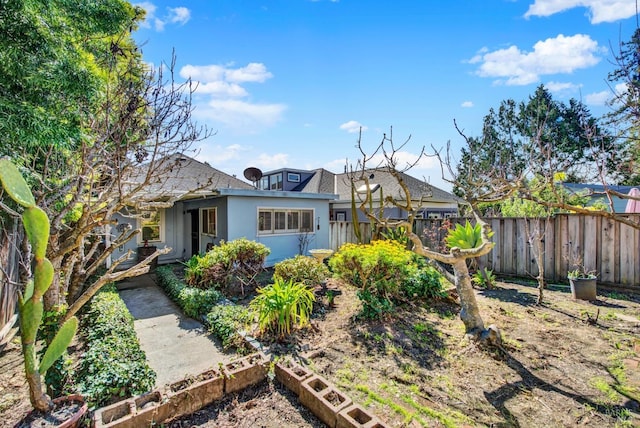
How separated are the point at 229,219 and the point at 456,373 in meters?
7.73

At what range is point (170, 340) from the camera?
15.4ft

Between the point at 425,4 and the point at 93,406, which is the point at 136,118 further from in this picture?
the point at 425,4

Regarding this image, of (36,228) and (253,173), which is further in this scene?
(253,173)

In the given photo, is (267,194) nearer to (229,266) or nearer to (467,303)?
(229,266)

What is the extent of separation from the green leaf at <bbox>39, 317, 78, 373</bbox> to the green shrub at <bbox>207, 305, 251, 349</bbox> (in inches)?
91.7

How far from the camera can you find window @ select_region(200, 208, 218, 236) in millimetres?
10508

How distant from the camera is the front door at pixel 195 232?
12.0 m

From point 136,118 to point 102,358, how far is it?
12.3 ft

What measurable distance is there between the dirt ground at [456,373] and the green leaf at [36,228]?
1950 millimetres

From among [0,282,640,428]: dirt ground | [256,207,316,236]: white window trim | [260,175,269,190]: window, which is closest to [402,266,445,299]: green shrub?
[0,282,640,428]: dirt ground

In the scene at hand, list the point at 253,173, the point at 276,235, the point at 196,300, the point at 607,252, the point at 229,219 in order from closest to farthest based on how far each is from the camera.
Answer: the point at 196,300
the point at 607,252
the point at 229,219
the point at 276,235
the point at 253,173

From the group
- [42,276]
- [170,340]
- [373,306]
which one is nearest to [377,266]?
[373,306]

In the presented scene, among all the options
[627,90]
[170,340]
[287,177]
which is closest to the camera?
[627,90]

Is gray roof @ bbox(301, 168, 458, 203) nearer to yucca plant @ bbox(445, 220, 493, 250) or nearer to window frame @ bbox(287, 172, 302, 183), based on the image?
window frame @ bbox(287, 172, 302, 183)
